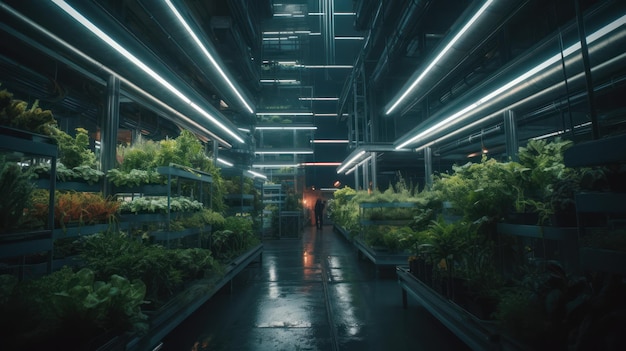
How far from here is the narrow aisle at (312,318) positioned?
113 inches

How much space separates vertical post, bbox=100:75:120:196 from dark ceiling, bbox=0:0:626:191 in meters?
0.17

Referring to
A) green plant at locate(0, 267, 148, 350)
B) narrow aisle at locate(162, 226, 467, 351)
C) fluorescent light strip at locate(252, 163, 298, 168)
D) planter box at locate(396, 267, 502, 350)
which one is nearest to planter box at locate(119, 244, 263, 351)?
green plant at locate(0, 267, 148, 350)

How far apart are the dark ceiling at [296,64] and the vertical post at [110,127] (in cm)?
17

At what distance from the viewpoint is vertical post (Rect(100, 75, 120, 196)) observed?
3611 millimetres

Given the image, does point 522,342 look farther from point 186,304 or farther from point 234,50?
point 234,50

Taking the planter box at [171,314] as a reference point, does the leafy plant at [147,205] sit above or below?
above

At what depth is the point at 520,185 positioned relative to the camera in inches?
99.0

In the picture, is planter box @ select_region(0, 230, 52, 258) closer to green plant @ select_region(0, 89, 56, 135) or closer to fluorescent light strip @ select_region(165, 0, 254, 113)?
green plant @ select_region(0, 89, 56, 135)

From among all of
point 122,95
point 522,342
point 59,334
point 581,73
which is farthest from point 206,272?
point 581,73

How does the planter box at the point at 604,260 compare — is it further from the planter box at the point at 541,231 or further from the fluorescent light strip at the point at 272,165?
the fluorescent light strip at the point at 272,165

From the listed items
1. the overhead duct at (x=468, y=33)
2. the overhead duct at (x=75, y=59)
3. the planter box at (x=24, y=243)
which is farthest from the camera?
the overhead duct at (x=468, y=33)

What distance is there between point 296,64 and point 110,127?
8.96 meters

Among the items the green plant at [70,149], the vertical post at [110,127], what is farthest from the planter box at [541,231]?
the vertical post at [110,127]

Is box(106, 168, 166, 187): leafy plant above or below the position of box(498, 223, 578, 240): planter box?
above
